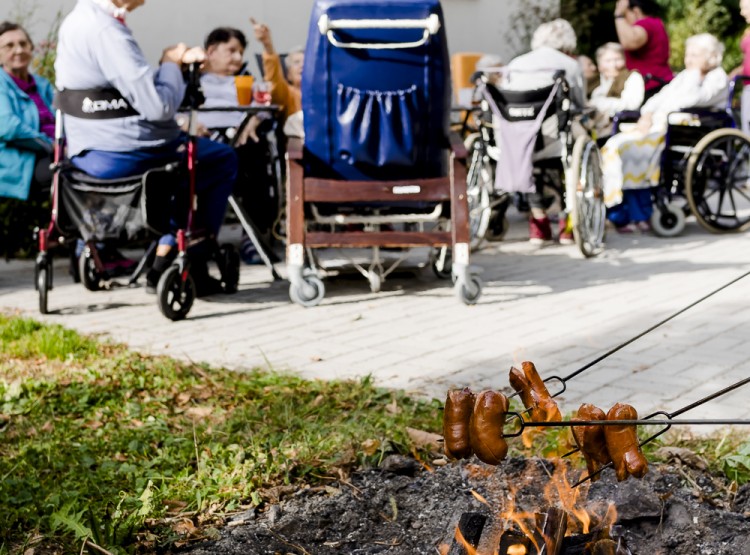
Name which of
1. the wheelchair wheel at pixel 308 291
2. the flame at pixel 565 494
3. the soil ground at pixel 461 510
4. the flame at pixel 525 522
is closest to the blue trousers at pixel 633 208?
the wheelchair wheel at pixel 308 291

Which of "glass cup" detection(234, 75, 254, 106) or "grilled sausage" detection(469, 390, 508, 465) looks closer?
"grilled sausage" detection(469, 390, 508, 465)

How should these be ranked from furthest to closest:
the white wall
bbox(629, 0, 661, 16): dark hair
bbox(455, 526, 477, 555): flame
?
bbox(629, 0, 661, 16): dark hair → the white wall → bbox(455, 526, 477, 555): flame

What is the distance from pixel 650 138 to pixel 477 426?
7.38 metres

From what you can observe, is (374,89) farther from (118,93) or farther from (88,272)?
(88,272)

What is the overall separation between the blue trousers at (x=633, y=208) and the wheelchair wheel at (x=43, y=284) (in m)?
5.18

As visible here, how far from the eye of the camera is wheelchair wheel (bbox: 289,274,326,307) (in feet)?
20.5

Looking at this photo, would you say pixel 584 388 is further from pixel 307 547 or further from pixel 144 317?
pixel 144 317

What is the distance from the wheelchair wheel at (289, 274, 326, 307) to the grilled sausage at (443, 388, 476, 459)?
13.3 ft

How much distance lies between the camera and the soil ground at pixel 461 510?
262 centimetres

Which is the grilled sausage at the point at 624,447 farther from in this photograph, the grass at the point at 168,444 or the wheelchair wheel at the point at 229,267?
the wheelchair wheel at the point at 229,267

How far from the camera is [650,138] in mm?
9000

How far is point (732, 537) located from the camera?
2574 mm

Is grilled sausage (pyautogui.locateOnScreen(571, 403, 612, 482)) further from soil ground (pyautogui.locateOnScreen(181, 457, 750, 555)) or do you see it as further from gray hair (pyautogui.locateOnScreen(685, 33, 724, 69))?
gray hair (pyautogui.locateOnScreen(685, 33, 724, 69))

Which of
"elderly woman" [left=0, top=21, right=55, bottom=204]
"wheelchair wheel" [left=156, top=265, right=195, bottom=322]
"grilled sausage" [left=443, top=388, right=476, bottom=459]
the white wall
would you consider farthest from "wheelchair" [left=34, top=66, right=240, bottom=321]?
the white wall
